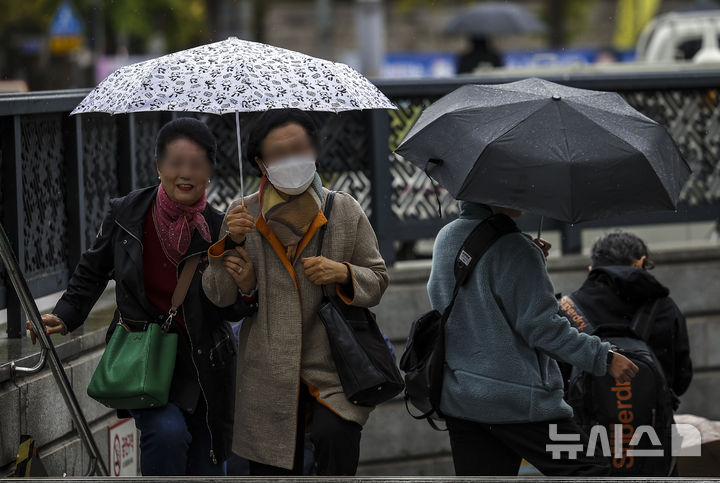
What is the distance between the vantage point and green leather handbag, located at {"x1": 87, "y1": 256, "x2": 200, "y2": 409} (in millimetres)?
4465

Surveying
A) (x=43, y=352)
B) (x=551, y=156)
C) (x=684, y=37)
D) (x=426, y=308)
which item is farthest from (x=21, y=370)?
(x=684, y=37)

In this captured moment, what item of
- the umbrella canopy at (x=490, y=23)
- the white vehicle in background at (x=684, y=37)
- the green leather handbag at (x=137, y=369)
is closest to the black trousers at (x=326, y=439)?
the green leather handbag at (x=137, y=369)

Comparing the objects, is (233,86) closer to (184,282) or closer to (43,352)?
(184,282)

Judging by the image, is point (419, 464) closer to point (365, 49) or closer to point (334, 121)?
point (334, 121)

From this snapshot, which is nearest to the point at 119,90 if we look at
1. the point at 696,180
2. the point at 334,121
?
the point at 334,121

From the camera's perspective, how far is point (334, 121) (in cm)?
779

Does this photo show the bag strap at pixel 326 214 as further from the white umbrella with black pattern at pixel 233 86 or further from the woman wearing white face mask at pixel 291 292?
the white umbrella with black pattern at pixel 233 86

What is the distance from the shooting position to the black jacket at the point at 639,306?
5.39m

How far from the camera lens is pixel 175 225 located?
4.52 meters

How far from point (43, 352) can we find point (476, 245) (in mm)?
1844

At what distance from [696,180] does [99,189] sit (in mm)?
4272

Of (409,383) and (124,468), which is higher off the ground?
(409,383)

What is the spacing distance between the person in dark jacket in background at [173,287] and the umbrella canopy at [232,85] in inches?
10.4

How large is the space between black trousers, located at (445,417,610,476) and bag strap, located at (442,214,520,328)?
0.46 meters
